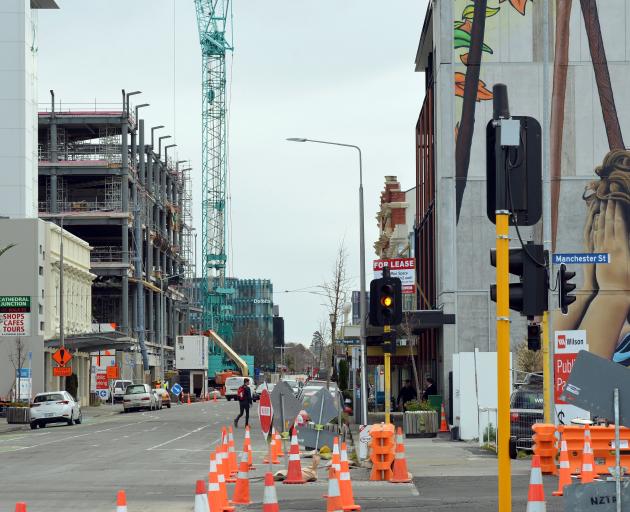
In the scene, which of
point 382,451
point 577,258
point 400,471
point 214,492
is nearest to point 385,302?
point 382,451

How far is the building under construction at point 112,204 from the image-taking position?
9975 centimetres

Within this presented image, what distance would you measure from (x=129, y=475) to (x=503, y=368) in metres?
15.1

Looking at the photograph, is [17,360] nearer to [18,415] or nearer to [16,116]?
[18,415]

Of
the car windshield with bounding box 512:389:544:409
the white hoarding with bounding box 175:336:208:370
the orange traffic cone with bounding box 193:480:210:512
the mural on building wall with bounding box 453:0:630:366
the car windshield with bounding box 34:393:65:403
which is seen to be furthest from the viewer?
the white hoarding with bounding box 175:336:208:370

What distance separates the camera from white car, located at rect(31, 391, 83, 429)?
49.6 meters

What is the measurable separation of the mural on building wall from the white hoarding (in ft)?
171

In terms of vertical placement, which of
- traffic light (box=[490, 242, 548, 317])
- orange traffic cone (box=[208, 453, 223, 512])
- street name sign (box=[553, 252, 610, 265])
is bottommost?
orange traffic cone (box=[208, 453, 223, 512])

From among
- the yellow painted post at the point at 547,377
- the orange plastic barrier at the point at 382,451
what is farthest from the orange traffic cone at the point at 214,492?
the yellow painted post at the point at 547,377

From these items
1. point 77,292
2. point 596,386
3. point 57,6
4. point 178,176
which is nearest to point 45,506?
point 596,386

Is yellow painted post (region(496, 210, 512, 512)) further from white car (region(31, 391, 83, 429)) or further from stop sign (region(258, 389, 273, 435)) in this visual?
white car (region(31, 391, 83, 429))

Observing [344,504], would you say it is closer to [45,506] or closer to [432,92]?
[45,506]

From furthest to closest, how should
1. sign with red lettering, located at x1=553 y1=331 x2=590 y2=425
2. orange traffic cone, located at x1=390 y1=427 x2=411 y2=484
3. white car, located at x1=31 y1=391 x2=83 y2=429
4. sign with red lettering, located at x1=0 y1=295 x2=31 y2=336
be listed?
1. sign with red lettering, located at x1=0 y1=295 x2=31 y2=336
2. white car, located at x1=31 y1=391 x2=83 y2=429
3. sign with red lettering, located at x1=553 y1=331 x2=590 y2=425
4. orange traffic cone, located at x1=390 y1=427 x2=411 y2=484

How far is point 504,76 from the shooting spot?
157 feet

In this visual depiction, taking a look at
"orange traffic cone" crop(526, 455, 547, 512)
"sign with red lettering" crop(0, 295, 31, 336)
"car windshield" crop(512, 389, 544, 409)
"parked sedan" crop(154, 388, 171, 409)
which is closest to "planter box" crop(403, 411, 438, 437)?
"car windshield" crop(512, 389, 544, 409)
